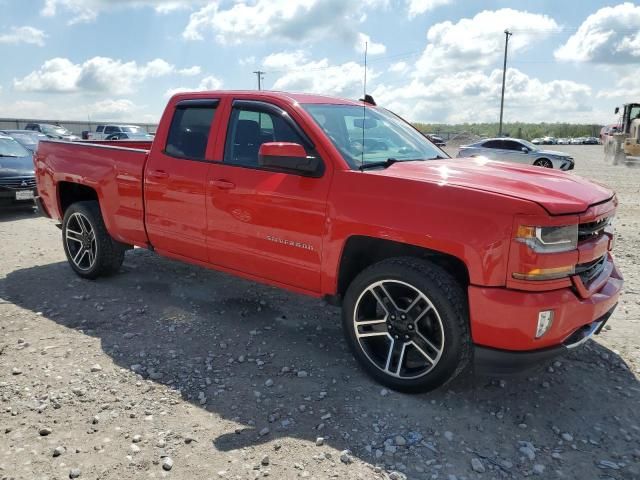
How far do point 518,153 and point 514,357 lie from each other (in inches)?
715

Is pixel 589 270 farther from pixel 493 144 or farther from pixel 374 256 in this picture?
pixel 493 144

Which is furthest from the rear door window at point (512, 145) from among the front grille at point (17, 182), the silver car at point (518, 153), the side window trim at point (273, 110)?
the side window trim at point (273, 110)

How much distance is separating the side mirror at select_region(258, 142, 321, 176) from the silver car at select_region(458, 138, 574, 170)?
54.6ft

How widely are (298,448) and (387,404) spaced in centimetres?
69

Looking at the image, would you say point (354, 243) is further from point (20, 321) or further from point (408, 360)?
point (20, 321)

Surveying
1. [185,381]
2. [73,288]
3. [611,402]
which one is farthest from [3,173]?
[611,402]

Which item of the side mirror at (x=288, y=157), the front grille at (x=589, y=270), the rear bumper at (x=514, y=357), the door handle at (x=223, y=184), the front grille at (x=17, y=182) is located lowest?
the rear bumper at (x=514, y=357)

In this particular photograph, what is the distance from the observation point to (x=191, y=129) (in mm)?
4629

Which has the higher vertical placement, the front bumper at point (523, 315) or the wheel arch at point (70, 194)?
the wheel arch at point (70, 194)

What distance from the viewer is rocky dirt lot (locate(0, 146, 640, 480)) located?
111 inches

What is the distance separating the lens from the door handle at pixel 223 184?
13.5 feet

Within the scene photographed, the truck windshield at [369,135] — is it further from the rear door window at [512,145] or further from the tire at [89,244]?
the rear door window at [512,145]

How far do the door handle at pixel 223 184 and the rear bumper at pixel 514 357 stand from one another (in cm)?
215

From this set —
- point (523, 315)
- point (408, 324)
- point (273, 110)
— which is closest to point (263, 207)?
point (273, 110)
